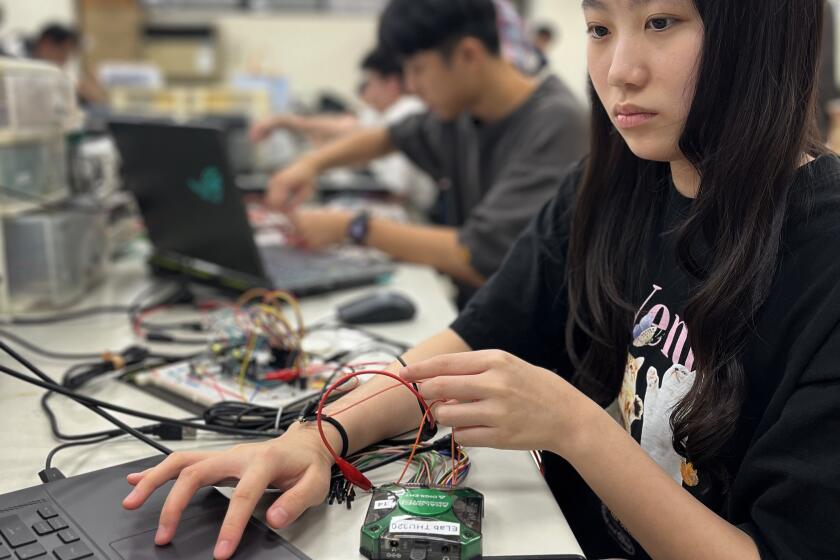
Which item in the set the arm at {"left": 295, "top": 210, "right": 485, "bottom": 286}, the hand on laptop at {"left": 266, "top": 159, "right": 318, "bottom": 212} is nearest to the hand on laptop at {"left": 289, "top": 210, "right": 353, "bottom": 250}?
the arm at {"left": 295, "top": 210, "right": 485, "bottom": 286}

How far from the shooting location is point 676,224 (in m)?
0.80

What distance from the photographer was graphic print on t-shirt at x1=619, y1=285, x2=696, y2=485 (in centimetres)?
76

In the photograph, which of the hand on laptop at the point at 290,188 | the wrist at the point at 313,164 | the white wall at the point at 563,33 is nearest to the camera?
the hand on laptop at the point at 290,188

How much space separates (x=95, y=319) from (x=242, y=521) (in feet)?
2.67

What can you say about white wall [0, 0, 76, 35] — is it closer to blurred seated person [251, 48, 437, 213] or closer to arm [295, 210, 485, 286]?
blurred seated person [251, 48, 437, 213]

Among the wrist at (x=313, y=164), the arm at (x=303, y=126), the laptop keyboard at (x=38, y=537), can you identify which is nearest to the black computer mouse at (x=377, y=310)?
the laptop keyboard at (x=38, y=537)

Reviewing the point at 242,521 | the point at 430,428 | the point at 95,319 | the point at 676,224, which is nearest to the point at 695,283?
the point at 676,224

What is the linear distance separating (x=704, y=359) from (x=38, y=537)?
1.93 ft

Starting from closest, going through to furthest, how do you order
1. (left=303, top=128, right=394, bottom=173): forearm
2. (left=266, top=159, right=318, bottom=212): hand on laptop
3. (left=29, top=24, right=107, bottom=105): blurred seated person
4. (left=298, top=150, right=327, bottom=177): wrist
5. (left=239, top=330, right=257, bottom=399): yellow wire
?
(left=239, top=330, right=257, bottom=399): yellow wire → (left=266, top=159, right=318, bottom=212): hand on laptop → (left=298, top=150, right=327, bottom=177): wrist → (left=303, top=128, right=394, bottom=173): forearm → (left=29, top=24, right=107, bottom=105): blurred seated person

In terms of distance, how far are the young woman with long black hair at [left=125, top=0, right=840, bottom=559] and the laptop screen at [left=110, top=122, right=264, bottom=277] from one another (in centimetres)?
60

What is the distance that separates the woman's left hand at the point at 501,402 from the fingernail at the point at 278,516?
147mm

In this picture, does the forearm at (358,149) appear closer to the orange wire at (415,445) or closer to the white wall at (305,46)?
the orange wire at (415,445)

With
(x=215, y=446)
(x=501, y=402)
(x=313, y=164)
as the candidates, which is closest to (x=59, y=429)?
(x=215, y=446)

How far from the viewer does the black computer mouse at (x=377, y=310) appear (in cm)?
123
